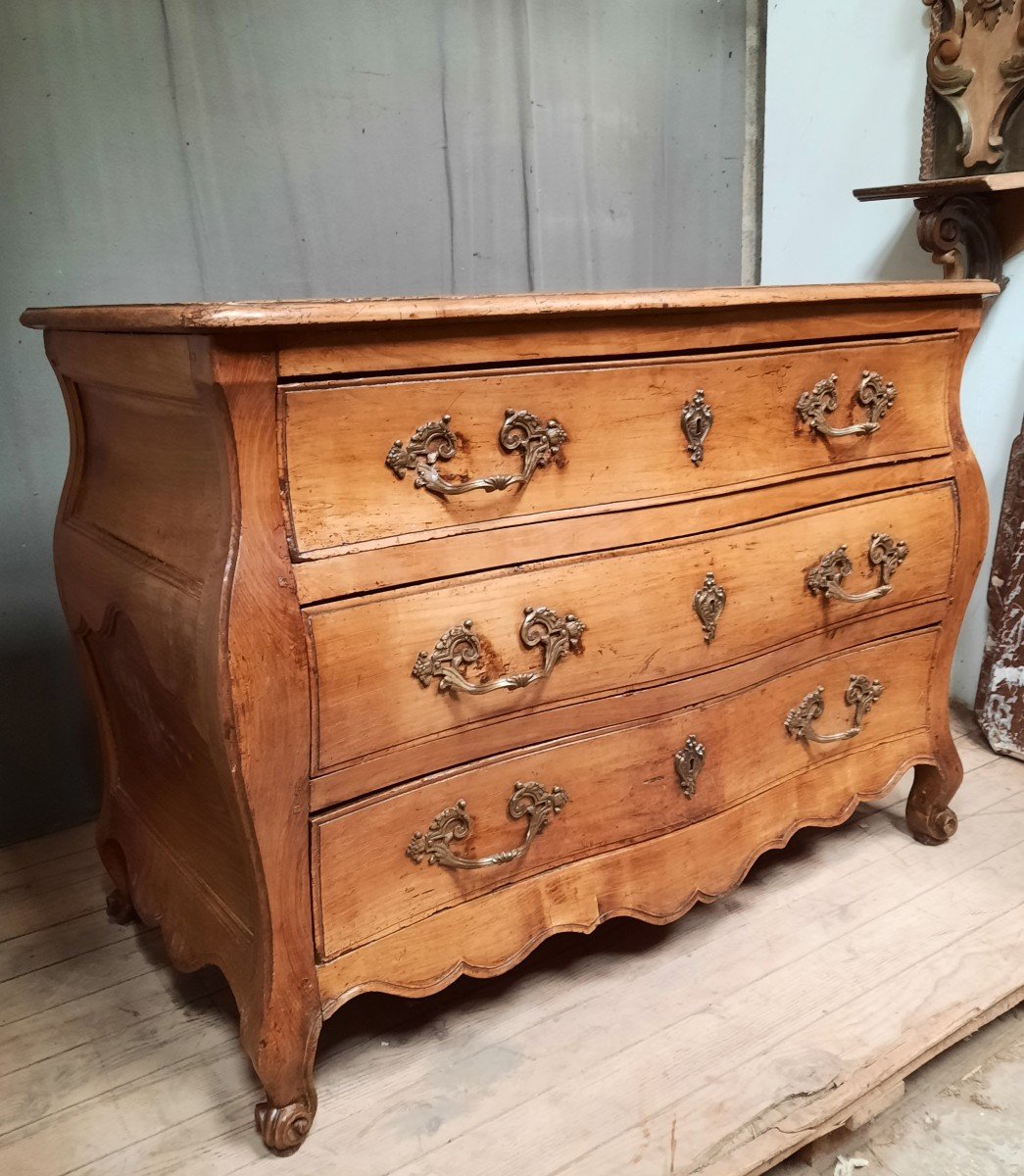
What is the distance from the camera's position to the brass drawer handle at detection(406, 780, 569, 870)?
4.03 ft

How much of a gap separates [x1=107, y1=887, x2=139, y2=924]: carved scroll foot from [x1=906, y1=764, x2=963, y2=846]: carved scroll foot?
53.3 inches

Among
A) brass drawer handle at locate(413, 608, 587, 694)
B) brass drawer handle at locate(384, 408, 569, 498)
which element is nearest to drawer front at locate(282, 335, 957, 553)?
brass drawer handle at locate(384, 408, 569, 498)

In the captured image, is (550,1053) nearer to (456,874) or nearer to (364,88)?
(456,874)

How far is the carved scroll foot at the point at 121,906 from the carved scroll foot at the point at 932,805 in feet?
4.44

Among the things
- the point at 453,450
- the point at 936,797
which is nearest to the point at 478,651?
the point at 453,450

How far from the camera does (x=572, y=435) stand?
1.22 m

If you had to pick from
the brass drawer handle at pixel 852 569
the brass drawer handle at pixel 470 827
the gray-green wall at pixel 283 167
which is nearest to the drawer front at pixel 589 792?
the brass drawer handle at pixel 470 827

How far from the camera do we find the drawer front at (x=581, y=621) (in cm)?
112

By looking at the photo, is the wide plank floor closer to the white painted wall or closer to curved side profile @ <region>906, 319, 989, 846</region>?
curved side profile @ <region>906, 319, 989, 846</region>

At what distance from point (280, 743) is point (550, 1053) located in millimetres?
616

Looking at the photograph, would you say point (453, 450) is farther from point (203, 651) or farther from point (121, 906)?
point (121, 906)

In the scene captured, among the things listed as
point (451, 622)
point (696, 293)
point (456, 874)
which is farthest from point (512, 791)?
point (696, 293)

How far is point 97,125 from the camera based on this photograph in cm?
168

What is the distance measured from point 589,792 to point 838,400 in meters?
0.66
